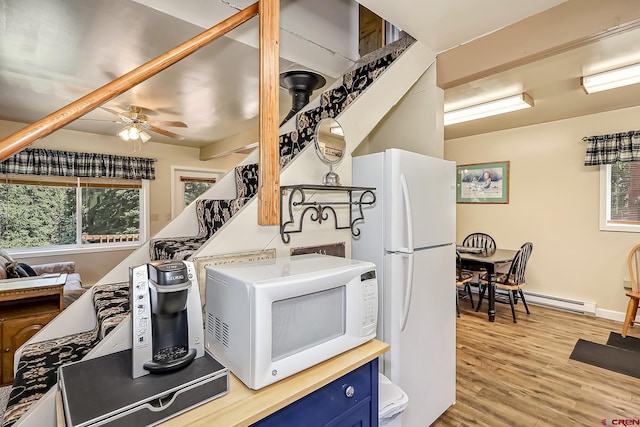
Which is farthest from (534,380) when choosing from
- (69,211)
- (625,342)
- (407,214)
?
(69,211)

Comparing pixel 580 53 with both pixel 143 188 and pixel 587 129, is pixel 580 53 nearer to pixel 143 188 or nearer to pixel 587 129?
pixel 587 129

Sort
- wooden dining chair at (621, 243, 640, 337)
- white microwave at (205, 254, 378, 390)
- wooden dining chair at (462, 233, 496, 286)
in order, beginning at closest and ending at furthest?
white microwave at (205, 254, 378, 390) → wooden dining chair at (621, 243, 640, 337) → wooden dining chair at (462, 233, 496, 286)

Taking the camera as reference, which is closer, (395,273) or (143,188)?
(395,273)

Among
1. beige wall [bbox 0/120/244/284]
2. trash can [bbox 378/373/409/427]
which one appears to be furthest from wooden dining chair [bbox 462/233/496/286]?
beige wall [bbox 0/120/244/284]

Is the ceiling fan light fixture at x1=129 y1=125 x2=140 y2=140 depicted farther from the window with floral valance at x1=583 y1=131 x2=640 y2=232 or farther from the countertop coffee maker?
the window with floral valance at x1=583 y1=131 x2=640 y2=232

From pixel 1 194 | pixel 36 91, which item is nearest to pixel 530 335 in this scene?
pixel 36 91

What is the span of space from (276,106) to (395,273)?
3.40ft

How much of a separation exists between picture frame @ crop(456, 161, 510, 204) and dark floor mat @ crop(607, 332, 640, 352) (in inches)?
81.1

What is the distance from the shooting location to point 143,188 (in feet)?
18.2

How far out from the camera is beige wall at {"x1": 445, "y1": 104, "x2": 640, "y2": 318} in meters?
3.81

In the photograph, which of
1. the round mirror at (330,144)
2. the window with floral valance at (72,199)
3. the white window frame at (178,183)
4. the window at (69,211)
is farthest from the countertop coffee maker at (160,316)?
the white window frame at (178,183)

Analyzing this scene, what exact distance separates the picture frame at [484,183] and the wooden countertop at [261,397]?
14.7 ft

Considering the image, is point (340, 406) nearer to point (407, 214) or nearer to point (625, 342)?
point (407, 214)

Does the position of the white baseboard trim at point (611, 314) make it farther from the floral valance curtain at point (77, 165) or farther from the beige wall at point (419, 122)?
the floral valance curtain at point (77, 165)
